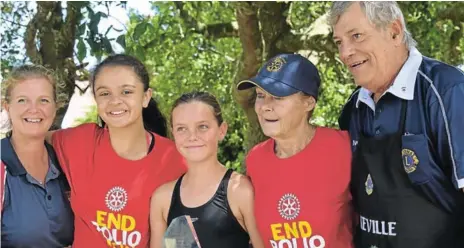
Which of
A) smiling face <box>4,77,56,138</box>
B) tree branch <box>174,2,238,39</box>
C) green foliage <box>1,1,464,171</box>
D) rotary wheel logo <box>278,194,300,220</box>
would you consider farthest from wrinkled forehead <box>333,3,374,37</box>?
tree branch <box>174,2,238,39</box>

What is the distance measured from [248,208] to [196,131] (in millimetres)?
465

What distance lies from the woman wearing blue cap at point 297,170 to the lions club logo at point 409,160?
1.09 feet

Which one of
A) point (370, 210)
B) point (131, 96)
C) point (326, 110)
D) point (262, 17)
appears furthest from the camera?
point (326, 110)

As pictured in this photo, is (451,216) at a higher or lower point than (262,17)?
lower

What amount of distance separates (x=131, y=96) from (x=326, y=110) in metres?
6.45

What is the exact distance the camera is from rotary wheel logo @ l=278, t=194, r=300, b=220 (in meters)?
2.87

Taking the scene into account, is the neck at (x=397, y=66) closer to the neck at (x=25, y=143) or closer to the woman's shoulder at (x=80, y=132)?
the woman's shoulder at (x=80, y=132)

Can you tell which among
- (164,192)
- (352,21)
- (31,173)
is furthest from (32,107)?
(352,21)

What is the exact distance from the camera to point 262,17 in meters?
6.70

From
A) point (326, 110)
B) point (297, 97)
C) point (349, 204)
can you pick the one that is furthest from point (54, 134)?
point (326, 110)

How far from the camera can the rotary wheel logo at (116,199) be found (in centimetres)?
311

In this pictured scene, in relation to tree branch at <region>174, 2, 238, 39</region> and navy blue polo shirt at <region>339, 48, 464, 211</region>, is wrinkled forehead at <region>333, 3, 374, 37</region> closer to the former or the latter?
navy blue polo shirt at <region>339, 48, 464, 211</region>

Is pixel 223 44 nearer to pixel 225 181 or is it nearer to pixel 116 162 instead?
pixel 116 162

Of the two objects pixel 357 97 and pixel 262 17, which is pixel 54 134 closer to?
pixel 357 97
